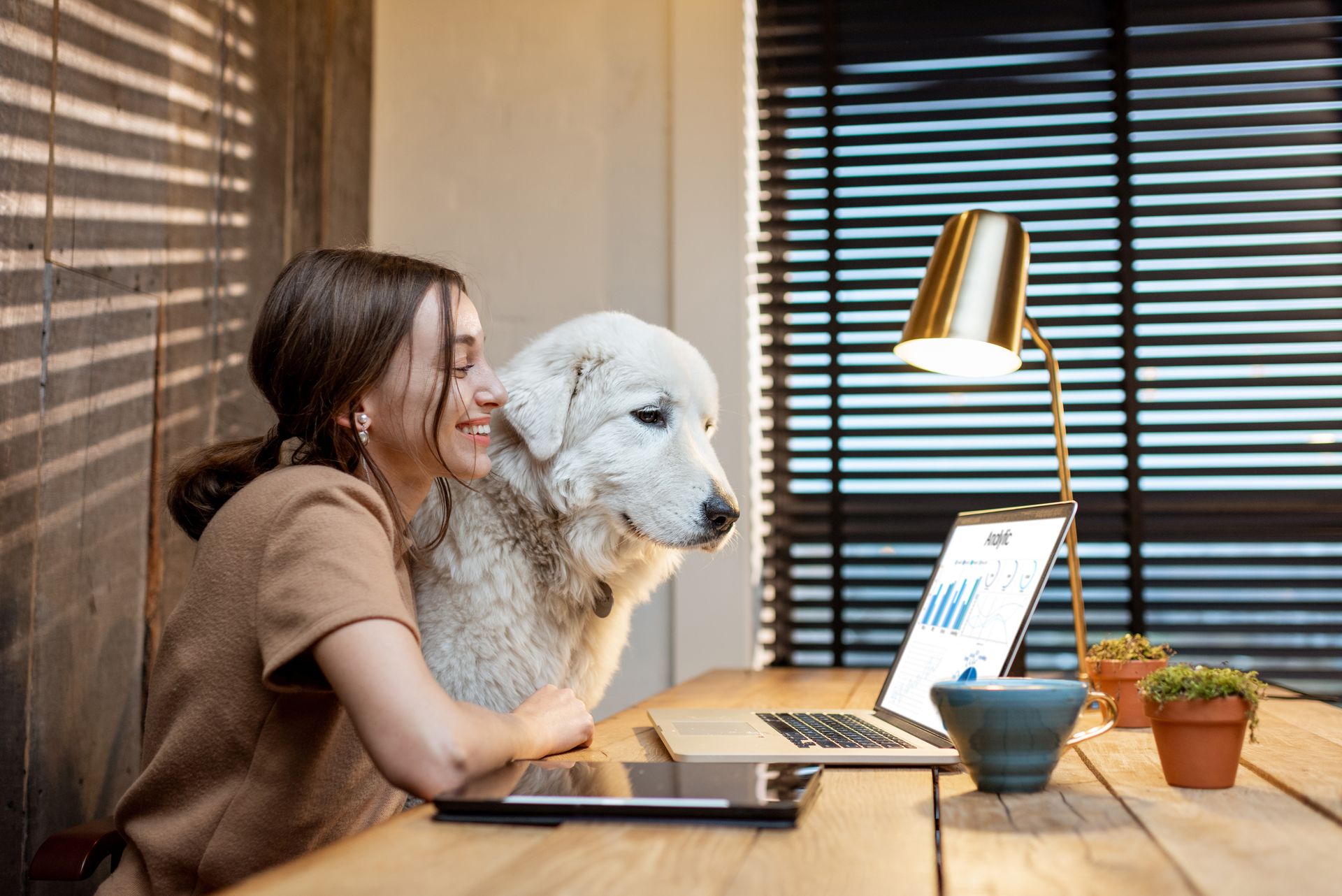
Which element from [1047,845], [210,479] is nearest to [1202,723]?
[1047,845]

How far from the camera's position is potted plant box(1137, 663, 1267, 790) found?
92cm

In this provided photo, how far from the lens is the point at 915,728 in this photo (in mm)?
1245

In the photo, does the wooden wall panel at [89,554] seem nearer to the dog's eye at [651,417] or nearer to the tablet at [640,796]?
the dog's eye at [651,417]

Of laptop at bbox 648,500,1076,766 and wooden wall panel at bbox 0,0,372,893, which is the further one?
wooden wall panel at bbox 0,0,372,893

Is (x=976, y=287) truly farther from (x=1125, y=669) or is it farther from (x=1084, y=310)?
(x=1084, y=310)

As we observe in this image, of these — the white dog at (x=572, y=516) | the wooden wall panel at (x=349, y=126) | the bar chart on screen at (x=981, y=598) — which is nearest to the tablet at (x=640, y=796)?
the bar chart on screen at (x=981, y=598)

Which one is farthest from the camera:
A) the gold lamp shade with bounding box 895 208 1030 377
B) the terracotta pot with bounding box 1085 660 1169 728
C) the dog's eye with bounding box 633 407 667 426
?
the dog's eye with bounding box 633 407 667 426

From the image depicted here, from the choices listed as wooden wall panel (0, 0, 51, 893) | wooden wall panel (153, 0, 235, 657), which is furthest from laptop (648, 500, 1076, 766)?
wooden wall panel (153, 0, 235, 657)

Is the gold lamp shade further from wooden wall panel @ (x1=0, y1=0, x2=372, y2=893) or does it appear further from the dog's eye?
wooden wall panel @ (x1=0, y1=0, x2=372, y2=893)

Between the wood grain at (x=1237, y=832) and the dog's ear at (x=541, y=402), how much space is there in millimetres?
948

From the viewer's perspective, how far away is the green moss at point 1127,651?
4.62 feet

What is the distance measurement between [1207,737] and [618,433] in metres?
1.05

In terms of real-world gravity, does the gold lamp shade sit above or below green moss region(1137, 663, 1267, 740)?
above

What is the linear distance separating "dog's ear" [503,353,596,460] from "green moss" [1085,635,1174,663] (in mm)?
883
